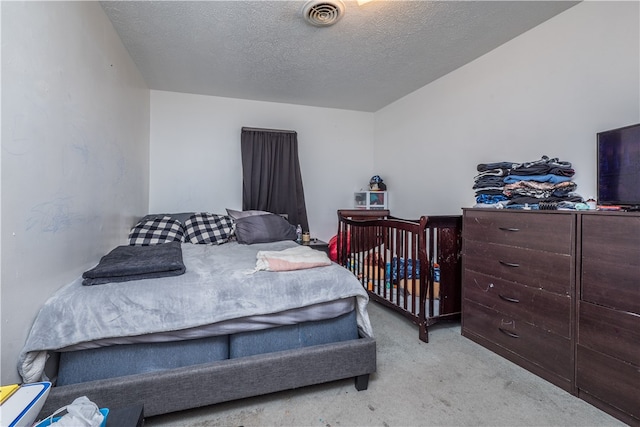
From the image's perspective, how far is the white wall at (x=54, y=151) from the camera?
1.09 meters

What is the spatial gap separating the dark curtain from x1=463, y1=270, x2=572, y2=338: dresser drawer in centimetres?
220

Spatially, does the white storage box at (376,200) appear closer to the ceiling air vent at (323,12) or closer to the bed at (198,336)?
→ the ceiling air vent at (323,12)

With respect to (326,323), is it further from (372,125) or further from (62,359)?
(372,125)

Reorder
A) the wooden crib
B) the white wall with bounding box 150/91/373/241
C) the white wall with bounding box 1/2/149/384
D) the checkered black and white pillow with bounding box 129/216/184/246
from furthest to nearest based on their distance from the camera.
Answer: the white wall with bounding box 150/91/373/241
the checkered black and white pillow with bounding box 129/216/184/246
the wooden crib
the white wall with bounding box 1/2/149/384

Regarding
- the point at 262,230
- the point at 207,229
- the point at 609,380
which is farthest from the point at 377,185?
the point at 609,380

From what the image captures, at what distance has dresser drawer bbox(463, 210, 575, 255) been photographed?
158cm

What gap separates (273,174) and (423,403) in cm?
292

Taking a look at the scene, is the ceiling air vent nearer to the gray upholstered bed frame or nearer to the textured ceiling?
the textured ceiling

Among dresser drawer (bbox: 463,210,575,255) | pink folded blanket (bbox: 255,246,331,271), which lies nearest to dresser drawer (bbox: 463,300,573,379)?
dresser drawer (bbox: 463,210,575,255)

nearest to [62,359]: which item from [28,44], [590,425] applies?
[28,44]

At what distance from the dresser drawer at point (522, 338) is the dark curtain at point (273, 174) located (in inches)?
88.1

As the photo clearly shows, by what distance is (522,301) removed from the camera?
5.89ft

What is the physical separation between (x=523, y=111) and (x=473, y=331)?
172 cm

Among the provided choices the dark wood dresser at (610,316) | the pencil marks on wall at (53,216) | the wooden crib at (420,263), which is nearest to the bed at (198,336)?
the pencil marks on wall at (53,216)
